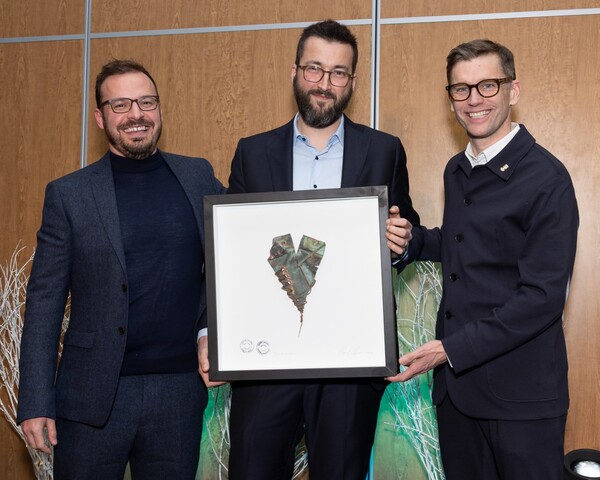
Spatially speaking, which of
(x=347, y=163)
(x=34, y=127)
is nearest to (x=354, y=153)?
(x=347, y=163)

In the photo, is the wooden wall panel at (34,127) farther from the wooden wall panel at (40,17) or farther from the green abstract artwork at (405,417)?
the green abstract artwork at (405,417)

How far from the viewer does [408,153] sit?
3537mm

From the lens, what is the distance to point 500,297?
6.95ft

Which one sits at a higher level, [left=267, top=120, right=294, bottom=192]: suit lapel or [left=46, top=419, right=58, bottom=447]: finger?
[left=267, top=120, right=294, bottom=192]: suit lapel

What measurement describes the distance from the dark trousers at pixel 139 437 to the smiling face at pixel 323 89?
3.13 feet

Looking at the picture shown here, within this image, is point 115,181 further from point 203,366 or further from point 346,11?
point 346,11

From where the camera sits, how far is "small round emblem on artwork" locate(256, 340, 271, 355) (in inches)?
83.1

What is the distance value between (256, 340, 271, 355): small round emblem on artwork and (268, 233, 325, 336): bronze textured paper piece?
0.35ft

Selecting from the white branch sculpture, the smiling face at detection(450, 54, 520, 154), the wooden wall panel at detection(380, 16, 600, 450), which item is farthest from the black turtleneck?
the wooden wall panel at detection(380, 16, 600, 450)

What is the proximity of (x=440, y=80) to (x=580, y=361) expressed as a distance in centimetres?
149

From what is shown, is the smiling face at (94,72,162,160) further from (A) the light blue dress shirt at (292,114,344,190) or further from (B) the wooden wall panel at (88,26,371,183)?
(B) the wooden wall panel at (88,26,371,183)

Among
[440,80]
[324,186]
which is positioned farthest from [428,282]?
[324,186]

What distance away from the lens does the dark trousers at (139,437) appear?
7.30ft

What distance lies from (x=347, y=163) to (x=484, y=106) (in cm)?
46
